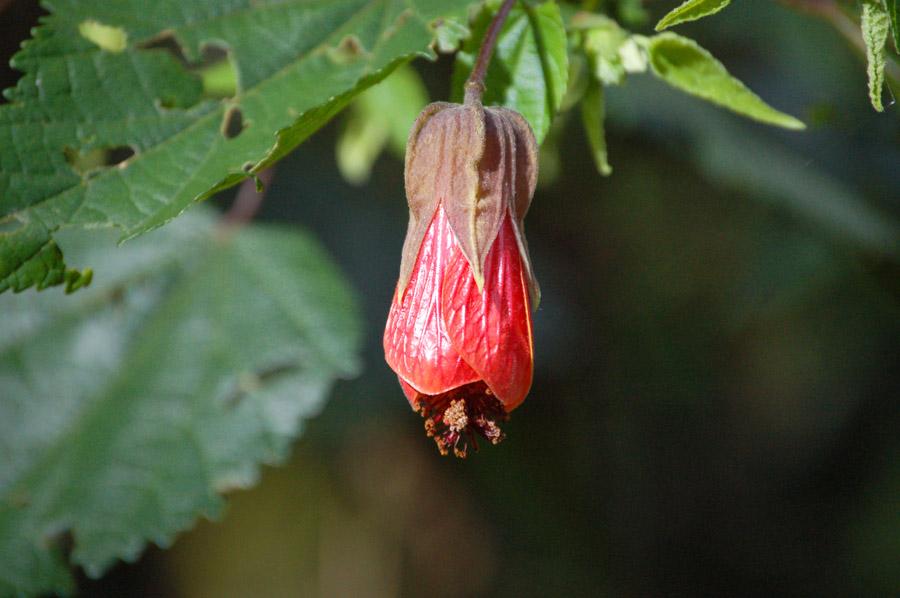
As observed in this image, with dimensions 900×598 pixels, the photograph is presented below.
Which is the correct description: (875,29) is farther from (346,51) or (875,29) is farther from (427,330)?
(346,51)

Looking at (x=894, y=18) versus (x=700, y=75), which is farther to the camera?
(x=700, y=75)

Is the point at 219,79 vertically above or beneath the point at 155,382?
above

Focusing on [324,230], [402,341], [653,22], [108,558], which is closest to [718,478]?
[324,230]

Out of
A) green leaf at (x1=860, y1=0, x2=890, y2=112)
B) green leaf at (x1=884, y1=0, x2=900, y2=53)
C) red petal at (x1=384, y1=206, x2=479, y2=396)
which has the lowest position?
red petal at (x1=384, y1=206, x2=479, y2=396)

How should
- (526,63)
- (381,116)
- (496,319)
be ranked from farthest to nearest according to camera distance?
1. (381,116)
2. (526,63)
3. (496,319)

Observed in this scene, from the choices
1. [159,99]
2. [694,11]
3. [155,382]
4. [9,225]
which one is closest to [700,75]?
[694,11]

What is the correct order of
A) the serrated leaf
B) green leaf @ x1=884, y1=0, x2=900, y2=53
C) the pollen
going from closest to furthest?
1. green leaf @ x1=884, y1=0, x2=900, y2=53
2. the pollen
3. the serrated leaf

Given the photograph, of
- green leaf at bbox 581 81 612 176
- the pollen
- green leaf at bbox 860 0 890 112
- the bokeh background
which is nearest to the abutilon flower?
the pollen

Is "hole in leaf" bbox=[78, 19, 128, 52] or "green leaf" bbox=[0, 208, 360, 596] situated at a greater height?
"hole in leaf" bbox=[78, 19, 128, 52]

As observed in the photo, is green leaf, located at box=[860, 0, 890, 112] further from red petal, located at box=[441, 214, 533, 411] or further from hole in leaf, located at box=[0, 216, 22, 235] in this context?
hole in leaf, located at box=[0, 216, 22, 235]

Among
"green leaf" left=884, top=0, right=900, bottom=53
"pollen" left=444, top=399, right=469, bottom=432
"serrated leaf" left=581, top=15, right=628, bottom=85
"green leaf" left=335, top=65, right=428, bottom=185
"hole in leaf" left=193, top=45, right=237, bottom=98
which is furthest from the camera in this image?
"green leaf" left=335, top=65, right=428, bottom=185
